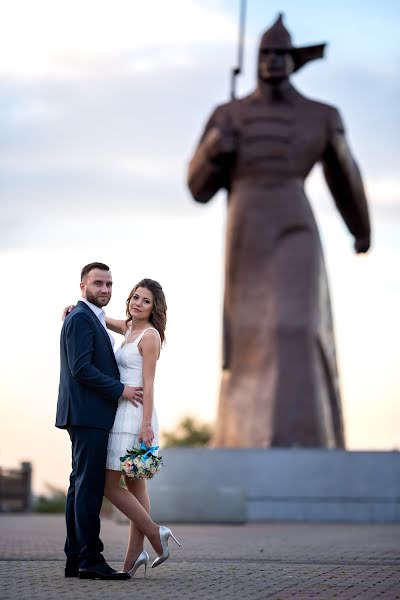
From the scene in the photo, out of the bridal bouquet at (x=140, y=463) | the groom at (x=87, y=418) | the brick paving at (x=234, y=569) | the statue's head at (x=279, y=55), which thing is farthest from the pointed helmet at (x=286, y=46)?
the bridal bouquet at (x=140, y=463)

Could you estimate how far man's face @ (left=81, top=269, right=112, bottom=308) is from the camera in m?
7.84

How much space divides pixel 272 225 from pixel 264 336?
5.25 feet

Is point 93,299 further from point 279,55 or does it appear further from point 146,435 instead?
point 279,55

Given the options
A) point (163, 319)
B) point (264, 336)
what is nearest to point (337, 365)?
point (264, 336)

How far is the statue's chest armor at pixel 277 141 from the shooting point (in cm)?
1881

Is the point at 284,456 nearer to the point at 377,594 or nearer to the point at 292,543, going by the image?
the point at 292,543

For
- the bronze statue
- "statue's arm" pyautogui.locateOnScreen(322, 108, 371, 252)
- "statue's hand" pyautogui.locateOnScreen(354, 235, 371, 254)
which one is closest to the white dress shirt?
the bronze statue

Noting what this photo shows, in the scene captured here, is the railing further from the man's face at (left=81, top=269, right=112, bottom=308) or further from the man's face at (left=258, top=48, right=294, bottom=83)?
the man's face at (left=81, top=269, right=112, bottom=308)

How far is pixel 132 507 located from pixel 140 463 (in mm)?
326

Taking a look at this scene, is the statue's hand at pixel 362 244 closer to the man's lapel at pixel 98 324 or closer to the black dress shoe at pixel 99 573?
the man's lapel at pixel 98 324

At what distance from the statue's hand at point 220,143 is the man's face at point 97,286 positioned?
10809mm

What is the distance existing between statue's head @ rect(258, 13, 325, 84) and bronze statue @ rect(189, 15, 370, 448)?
14mm

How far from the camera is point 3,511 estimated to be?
2536 centimetres

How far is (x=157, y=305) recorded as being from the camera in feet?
25.8
